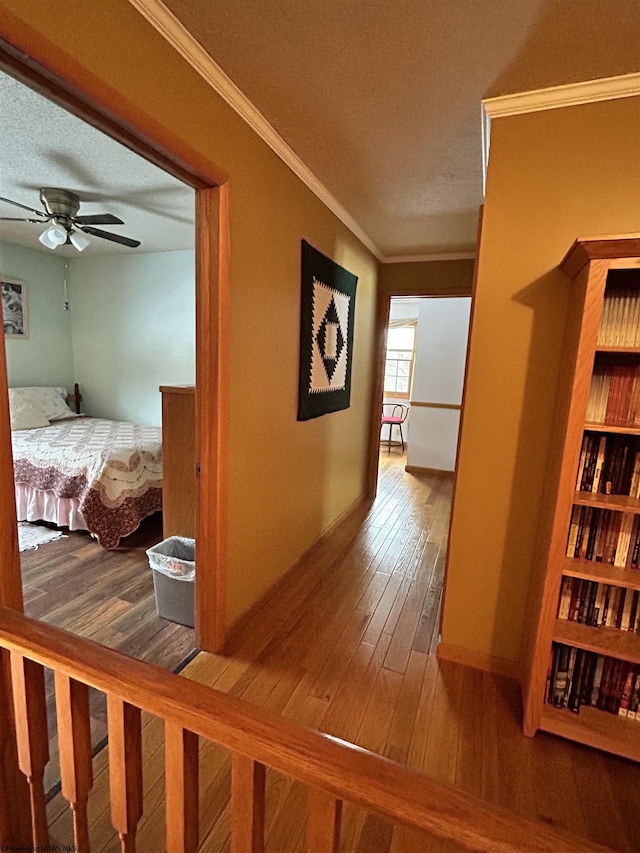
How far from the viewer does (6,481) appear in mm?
971

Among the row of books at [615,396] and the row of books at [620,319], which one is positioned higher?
the row of books at [620,319]

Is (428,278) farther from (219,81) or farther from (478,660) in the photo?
(478,660)

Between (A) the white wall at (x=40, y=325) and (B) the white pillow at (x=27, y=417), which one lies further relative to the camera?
(A) the white wall at (x=40, y=325)

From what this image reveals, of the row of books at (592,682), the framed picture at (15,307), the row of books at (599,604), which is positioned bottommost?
the row of books at (592,682)

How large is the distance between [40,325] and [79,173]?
109 inches

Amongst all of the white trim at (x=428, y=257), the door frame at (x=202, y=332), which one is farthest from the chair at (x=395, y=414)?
the door frame at (x=202, y=332)

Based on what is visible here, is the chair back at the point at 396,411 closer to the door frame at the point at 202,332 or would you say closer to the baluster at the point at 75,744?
the door frame at the point at 202,332

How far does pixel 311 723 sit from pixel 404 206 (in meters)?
2.93

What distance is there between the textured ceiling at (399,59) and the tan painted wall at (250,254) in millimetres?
188

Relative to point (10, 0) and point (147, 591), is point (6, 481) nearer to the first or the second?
point (10, 0)

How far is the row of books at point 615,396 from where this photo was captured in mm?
1432

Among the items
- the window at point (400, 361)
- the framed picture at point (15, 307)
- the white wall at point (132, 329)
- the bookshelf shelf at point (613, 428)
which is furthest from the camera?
the window at point (400, 361)

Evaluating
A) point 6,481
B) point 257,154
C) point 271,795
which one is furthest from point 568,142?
point 271,795

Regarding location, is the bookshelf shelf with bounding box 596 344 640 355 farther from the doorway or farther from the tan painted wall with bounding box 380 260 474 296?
the doorway
